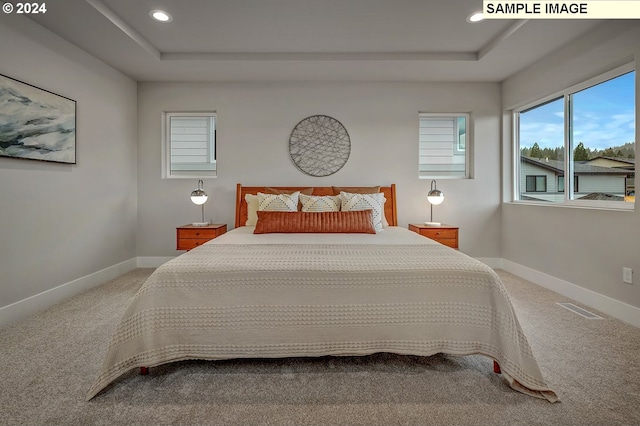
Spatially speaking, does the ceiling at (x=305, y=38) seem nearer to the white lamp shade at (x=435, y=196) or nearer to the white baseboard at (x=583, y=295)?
the white lamp shade at (x=435, y=196)

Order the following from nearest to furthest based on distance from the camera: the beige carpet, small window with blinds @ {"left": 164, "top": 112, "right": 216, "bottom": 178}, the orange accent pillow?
the beige carpet, the orange accent pillow, small window with blinds @ {"left": 164, "top": 112, "right": 216, "bottom": 178}

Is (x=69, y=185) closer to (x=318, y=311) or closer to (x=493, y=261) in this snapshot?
(x=318, y=311)

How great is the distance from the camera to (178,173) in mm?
4395

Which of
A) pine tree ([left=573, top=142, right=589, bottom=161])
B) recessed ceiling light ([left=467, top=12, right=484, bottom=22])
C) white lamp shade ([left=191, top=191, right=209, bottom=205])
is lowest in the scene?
white lamp shade ([left=191, top=191, right=209, bottom=205])

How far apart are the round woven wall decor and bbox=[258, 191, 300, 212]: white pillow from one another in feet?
2.58

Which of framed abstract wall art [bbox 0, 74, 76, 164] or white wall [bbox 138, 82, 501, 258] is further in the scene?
white wall [bbox 138, 82, 501, 258]

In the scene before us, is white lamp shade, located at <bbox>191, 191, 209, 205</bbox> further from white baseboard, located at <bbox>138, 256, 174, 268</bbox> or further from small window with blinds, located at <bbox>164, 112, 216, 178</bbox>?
white baseboard, located at <bbox>138, 256, 174, 268</bbox>

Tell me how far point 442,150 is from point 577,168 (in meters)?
1.55

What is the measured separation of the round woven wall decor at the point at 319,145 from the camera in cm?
419

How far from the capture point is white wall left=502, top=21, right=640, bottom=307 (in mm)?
2576

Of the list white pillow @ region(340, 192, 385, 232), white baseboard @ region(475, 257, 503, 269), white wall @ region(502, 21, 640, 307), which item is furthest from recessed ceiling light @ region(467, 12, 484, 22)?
white baseboard @ region(475, 257, 503, 269)

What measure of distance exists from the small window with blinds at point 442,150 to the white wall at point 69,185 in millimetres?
3837

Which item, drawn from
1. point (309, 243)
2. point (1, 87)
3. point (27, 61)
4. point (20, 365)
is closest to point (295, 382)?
point (309, 243)

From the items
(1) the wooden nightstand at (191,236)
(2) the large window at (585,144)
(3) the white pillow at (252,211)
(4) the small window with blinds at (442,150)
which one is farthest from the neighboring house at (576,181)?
(1) the wooden nightstand at (191,236)
